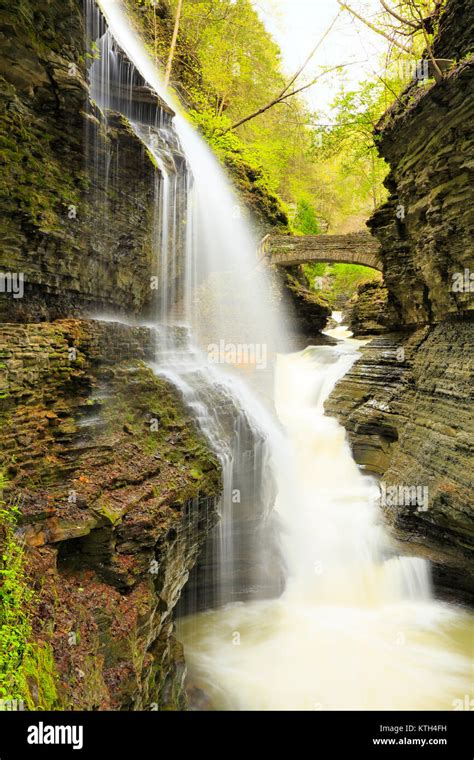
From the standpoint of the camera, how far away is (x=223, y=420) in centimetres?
777

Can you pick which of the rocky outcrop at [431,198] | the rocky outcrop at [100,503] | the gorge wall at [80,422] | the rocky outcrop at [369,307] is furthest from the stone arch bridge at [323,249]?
the rocky outcrop at [100,503]

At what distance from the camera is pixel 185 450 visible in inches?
253

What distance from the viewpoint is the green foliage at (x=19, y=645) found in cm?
293

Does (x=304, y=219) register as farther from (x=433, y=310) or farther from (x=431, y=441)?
(x=431, y=441)

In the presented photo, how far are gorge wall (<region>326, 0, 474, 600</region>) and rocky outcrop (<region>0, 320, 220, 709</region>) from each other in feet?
14.2

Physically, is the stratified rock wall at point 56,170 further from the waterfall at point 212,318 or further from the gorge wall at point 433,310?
the gorge wall at point 433,310

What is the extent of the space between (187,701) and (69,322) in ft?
17.6

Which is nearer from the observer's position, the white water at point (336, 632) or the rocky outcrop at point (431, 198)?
the white water at point (336, 632)

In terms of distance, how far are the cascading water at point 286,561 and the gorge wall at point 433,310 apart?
0.81 metres

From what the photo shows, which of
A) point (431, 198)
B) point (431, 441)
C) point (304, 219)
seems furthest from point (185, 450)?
point (304, 219)

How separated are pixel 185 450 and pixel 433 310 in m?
6.91

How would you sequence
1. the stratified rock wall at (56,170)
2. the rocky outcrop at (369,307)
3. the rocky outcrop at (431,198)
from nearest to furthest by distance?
the stratified rock wall at (56,170) → the rocky outcrop at (431,198) → the rocky outcrop at (369,307)

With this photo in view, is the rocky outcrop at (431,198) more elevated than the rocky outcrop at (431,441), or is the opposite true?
the rocky outcrop at (431,198)

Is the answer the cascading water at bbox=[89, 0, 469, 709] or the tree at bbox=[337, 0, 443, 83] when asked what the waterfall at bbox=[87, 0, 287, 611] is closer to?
the cascading water at bbox=[89, 0, 469, 709]
